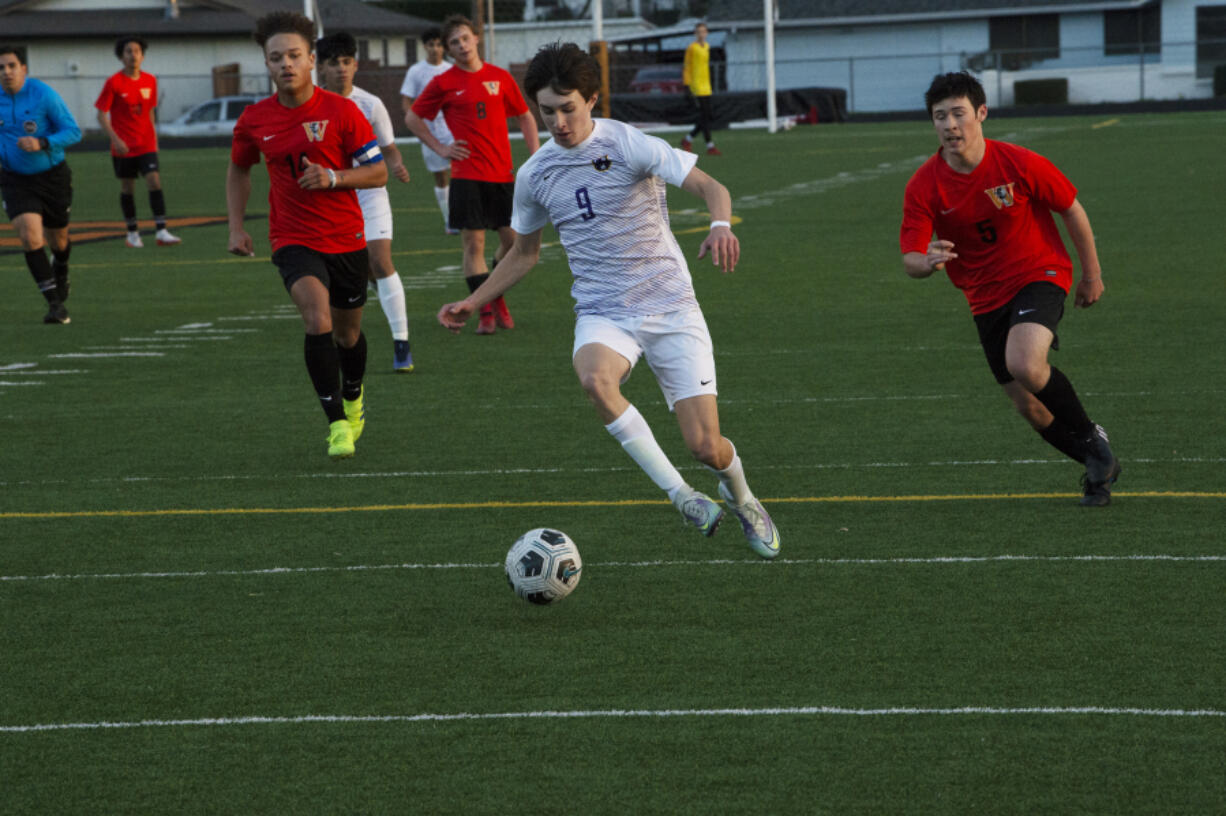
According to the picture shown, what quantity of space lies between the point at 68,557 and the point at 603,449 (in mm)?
2841

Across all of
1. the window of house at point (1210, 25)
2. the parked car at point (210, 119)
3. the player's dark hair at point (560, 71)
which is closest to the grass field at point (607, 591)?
the player's dark hair at point (560, 71)

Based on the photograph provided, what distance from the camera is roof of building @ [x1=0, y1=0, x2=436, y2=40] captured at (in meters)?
58.4

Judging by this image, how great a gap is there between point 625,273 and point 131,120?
15.1 m

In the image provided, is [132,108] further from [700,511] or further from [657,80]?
[657,80]

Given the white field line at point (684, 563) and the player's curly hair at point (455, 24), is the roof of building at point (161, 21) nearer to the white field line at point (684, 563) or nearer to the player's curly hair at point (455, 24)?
the player's curly hair at point (455, 24)

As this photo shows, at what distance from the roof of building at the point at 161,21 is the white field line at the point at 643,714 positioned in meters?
54.8

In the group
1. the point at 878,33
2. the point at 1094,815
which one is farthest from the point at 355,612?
the point at 878,33

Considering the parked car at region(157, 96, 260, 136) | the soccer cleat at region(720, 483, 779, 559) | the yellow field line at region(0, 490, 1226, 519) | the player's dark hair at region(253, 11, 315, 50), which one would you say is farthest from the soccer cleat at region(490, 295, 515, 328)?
the parked car at region(157, 96, 260, 136)

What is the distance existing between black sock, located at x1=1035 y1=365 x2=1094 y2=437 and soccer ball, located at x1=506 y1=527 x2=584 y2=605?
7.34 ft

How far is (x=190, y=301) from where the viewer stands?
15.6 metres

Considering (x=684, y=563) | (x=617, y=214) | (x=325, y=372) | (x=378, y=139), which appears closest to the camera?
(x=684, y=563)

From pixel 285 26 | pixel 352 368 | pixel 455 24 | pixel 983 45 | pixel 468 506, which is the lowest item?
pixel 468 506

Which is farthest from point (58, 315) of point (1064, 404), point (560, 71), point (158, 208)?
point (1064, 404)

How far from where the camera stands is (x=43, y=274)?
1410 centimetres
